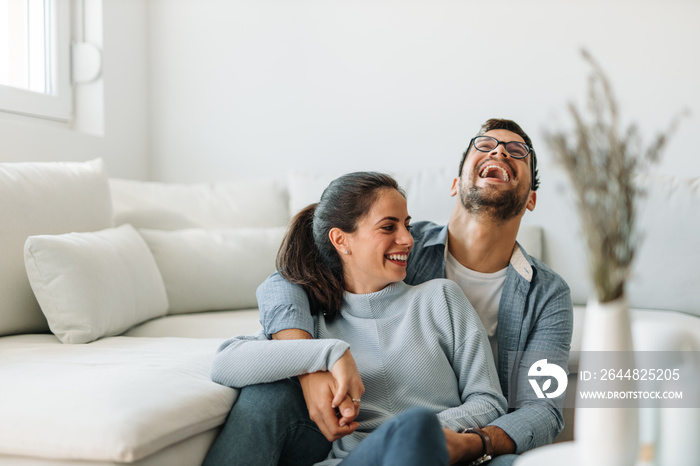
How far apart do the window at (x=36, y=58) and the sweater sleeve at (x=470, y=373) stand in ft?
6.14

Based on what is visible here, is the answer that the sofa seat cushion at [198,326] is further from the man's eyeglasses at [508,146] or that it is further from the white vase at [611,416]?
the white vase at [611,416]

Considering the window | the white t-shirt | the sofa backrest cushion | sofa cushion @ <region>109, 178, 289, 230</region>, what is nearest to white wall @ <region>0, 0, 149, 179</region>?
the window

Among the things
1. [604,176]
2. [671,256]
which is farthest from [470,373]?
[671,256]

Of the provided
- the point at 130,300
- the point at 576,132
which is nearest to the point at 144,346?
the point at 130,300

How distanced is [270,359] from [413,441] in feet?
1.29

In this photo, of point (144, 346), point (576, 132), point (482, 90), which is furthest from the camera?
point (482, 90)

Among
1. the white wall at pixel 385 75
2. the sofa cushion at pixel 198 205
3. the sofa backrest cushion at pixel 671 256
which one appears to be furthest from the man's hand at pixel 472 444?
the sofa cushion at pixel 198 205

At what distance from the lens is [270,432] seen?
134 centimetres

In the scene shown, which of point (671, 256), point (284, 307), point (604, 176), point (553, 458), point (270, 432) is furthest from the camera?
point (671, 256)

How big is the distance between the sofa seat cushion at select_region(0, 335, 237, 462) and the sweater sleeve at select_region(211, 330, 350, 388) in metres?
0.04

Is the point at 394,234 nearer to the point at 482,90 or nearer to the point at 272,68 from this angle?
the point at 482,90

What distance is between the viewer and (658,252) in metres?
2.36

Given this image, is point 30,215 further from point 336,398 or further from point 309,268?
point 336,398

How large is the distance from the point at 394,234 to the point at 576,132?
0.74m
